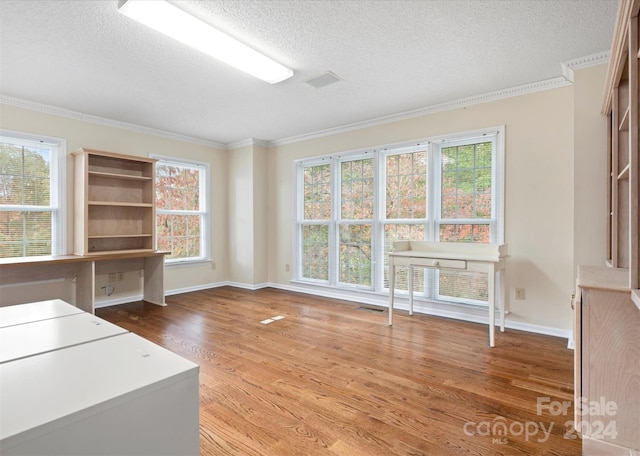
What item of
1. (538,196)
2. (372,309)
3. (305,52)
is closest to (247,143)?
(305,52)

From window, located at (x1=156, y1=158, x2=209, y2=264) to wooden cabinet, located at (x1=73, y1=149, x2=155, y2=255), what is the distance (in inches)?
12.3

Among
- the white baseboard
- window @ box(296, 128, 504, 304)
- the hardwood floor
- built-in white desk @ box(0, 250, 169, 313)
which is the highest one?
window @ box(296, 128, 504, 304)

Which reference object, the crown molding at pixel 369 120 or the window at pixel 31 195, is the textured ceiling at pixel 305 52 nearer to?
the crown molding at pixel 369 120

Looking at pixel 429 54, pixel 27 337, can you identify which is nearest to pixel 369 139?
pixel 429 54

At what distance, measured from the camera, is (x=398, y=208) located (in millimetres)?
4375

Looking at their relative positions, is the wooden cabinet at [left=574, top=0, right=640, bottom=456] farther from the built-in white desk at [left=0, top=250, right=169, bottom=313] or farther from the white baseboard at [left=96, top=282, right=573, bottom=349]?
the built-in white desk at [left=0, top=250, right=169, bottom=313]

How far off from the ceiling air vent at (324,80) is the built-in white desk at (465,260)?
185cm

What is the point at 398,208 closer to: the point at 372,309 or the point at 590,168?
the point at 372,309

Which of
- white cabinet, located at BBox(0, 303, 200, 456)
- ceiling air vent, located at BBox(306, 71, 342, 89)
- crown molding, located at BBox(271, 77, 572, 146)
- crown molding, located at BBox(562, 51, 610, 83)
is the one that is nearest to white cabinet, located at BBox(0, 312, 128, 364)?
white cabinet, located at BBox(0, 303, 200, 456)

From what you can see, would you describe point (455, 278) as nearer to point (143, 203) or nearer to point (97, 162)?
point (143, 203)

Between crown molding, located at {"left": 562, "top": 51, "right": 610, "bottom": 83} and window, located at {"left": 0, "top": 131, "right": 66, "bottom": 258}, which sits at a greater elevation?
crown molding, located at {"left": 562, "top": 51, "right": 610, "bottom": 83}

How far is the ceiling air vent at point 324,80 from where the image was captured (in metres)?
3.14

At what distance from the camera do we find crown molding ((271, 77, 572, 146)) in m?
3.29

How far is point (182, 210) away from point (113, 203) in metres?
1.19
